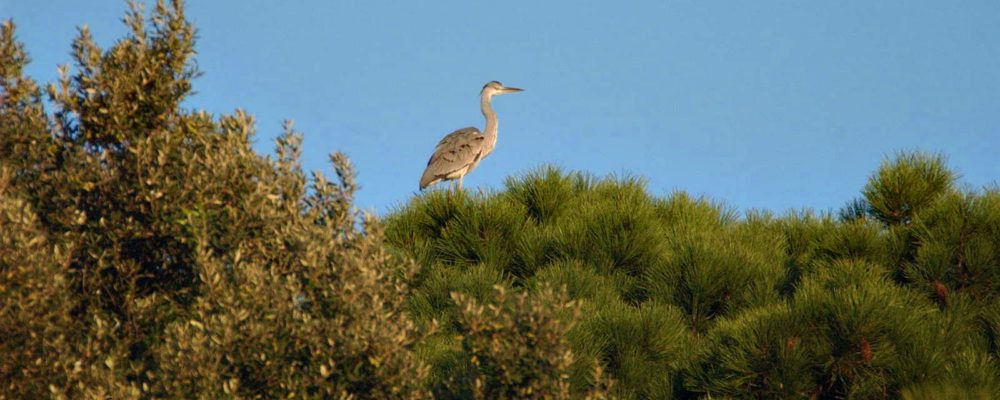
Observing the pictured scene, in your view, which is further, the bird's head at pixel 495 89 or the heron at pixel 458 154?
the bird's head at pixel 495 89

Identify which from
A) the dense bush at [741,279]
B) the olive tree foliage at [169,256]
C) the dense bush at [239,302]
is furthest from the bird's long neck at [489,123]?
the olive tree foliage at [169,256]

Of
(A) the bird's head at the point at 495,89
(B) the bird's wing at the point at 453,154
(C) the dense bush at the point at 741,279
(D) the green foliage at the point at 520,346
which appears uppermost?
(A) the bird's head at the point at 495,89

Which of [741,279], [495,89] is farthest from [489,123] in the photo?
[741,279]

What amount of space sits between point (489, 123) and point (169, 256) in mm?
17301

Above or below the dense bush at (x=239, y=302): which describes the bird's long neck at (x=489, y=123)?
above

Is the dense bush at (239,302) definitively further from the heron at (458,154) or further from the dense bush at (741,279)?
the heron at (458,154)

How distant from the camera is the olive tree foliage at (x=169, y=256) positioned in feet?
25.5

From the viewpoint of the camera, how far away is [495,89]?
26.7m

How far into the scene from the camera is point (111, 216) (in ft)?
28.3

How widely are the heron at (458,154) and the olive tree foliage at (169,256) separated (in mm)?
14968

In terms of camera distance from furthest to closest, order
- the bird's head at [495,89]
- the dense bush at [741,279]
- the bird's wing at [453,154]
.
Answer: the bird's head at [495,89] < the bird's wing at [453,154] < the dense bush at [741,279]

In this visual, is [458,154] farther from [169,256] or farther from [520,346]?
[520,346]

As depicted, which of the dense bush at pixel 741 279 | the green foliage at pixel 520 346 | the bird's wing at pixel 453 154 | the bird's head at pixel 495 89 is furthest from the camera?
the bird's head at pixel 495 89

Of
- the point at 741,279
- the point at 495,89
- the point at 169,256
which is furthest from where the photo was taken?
the point at 495,89
